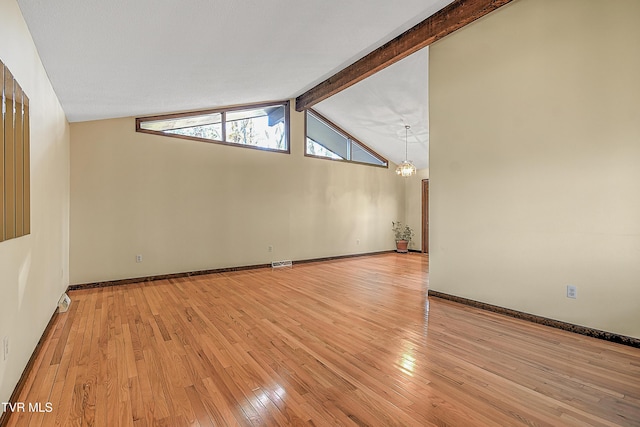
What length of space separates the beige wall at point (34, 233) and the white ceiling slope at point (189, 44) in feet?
0.66

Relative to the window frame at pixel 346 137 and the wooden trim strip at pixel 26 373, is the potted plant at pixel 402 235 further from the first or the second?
the wooden trim strip at pixel 26 373

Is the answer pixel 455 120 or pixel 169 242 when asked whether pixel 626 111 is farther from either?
pixel 169 242

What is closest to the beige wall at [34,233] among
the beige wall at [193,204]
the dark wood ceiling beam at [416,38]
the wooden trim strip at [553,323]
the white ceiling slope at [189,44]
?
the white ceiling slope at [189,44]

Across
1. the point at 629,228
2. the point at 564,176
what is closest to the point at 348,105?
the point at 564,176

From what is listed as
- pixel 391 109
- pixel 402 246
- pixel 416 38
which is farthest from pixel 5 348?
pixel 402 246

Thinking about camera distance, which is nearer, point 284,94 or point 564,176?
point 564,176

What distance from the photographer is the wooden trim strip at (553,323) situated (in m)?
2.73

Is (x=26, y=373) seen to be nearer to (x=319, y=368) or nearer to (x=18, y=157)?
(x=18, y=157)

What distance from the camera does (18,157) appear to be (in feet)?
6.13

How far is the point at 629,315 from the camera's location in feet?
8.94

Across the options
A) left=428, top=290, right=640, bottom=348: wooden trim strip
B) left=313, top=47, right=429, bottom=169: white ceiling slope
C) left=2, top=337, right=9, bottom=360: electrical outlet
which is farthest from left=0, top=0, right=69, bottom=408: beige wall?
left=313, top=47, right=429, bottom=169: white ceiling slope

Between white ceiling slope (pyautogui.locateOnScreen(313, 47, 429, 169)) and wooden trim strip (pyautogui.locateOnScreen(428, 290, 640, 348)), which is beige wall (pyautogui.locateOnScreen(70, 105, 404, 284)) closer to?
white ceiling slope (pyautogui.locateOnScreen(313, 47, 429, 169))

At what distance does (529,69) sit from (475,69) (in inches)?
24.5

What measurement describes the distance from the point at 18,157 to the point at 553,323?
4658 mm
